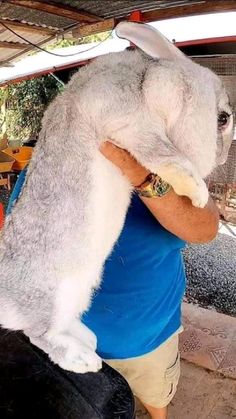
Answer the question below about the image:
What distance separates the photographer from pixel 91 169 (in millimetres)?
1506

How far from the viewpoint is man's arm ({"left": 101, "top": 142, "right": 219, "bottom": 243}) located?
1.40 metres

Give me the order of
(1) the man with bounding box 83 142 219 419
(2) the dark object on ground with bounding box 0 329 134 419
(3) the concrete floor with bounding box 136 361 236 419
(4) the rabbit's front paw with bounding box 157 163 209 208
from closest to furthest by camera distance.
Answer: (2) the dark object on ground with bounding box 0 329 134 419
(4) the rabbit's front paw with bounding box 157 163 209 208
(1) the man with bounding box 83 142 219 419
(3) the concrete floor with bounding box 136 361 236 419

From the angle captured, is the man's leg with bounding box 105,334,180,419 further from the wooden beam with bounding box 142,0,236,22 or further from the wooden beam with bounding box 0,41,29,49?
the wooden beam with bounding box 0,41,29,49

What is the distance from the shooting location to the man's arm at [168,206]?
1400mm

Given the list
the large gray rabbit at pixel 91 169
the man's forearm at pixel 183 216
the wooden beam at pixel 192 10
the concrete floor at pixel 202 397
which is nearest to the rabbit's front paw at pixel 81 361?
the large gray rabbit at pixel 91 169

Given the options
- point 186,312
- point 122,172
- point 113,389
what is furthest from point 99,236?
point 186,312

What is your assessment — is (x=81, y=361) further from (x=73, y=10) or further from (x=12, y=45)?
(x=12, y=45)

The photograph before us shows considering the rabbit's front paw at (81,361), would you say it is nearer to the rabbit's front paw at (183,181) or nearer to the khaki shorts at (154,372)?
the khaki shorts at (154,372)

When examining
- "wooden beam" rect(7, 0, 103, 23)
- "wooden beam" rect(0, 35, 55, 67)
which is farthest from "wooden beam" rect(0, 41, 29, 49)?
"wooden beam" rect(7, 0, 103, 23)

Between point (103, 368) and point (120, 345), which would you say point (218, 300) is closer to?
point (120, 345)

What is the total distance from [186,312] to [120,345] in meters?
1.74

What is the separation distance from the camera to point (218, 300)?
402cm

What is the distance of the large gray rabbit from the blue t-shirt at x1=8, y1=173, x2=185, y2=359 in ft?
0.25

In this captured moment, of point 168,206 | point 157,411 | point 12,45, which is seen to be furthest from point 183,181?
point 12,45
